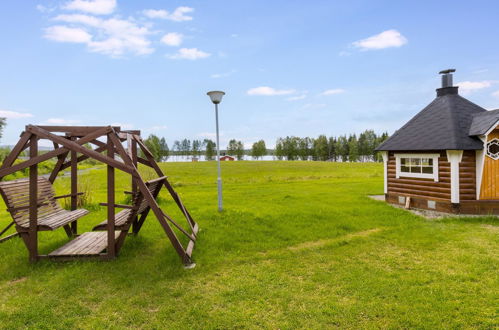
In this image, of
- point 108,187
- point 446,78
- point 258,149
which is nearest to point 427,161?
point 446,78

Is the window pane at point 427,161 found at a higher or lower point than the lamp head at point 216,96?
lower

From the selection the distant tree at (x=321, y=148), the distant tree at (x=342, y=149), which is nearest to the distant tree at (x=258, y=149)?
the distant tree at (x=321, y=148)

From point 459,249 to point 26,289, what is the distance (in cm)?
901

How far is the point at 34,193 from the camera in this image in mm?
5992

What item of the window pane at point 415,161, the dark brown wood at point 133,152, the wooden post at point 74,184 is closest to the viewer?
the dark brown wood at point 133,152

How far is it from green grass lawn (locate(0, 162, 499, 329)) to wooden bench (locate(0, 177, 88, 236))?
Answer: 80 cm

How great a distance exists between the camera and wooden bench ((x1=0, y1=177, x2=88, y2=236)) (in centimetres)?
602

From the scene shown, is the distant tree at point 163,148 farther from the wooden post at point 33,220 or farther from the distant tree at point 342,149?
the wooden post at point 33,220

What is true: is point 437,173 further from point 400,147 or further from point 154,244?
point 154,244

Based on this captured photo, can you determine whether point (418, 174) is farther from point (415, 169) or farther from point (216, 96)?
point (216, 96)

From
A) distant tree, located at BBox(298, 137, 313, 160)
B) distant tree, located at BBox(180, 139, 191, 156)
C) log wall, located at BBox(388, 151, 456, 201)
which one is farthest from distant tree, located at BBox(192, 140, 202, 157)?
log wall, located at BBox(388, 151, 456, 201)

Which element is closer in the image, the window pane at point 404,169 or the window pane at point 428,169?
the window pane at point 428,169

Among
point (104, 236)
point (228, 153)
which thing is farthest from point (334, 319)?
point (228, 153)

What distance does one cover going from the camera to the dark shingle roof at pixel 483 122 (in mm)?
10493
